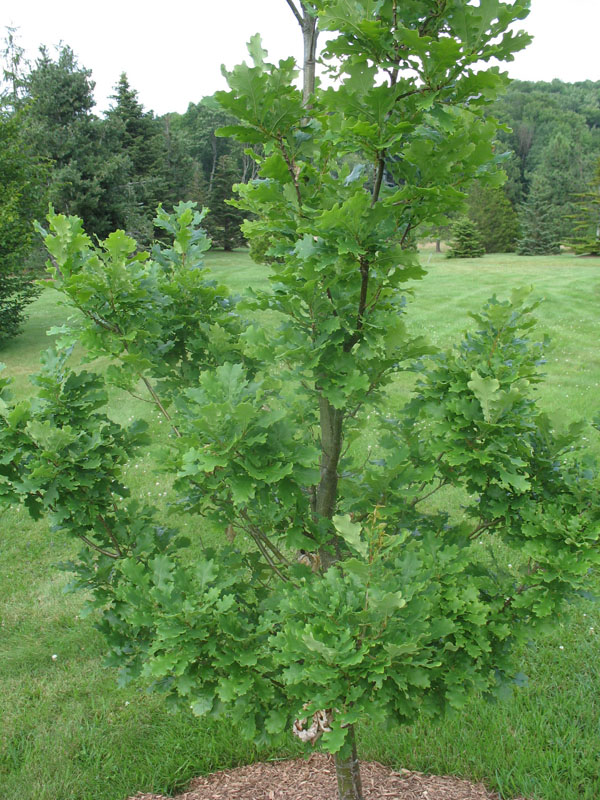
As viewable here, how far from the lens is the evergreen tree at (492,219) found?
40.6m

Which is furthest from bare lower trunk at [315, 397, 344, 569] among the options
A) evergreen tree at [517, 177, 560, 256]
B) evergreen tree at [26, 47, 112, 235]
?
evergreen tree at [517, 177, 560, 256]

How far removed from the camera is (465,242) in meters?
35.2

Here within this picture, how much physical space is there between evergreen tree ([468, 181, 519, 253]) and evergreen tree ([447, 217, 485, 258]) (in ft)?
17.2

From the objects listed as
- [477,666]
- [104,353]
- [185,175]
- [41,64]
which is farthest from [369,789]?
[185,175]

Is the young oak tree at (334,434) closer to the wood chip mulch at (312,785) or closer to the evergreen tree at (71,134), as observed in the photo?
Answer: the wood chip mulch at (312,785)

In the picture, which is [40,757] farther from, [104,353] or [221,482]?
[104,353]

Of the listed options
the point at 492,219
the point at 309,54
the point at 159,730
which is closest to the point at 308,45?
the point at 309,54

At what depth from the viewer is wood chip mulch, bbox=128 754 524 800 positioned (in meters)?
2.81

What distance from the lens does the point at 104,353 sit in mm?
2070

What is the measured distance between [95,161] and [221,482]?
19.5 m

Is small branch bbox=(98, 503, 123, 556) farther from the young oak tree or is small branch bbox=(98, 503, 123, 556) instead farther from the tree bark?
the tree bark

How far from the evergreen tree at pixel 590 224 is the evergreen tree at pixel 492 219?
4344 millimetres

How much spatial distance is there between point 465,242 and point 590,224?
8.34 m

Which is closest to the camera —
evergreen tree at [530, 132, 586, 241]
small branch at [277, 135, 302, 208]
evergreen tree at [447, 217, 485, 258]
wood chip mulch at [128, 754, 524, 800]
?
small branch at [277, 135, 302, 208]
